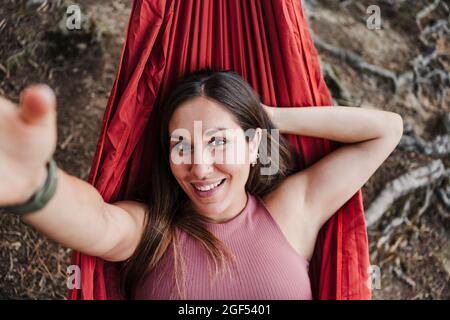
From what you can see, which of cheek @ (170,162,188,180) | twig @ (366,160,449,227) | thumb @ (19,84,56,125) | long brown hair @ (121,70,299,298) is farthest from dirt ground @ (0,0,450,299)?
thumb @ (19,84,56,125)

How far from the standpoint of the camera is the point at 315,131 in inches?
52.6

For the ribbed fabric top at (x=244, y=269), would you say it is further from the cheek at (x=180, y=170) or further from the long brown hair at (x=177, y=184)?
the cheek at (x=180, y=170)

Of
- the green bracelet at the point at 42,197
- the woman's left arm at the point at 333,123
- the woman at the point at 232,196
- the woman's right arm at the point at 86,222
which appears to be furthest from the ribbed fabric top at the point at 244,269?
the green bracelet at the point at 42,197

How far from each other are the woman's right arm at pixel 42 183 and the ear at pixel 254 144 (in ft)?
1.08

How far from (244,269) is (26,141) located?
2.15 ft

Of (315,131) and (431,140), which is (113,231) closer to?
(315,131)

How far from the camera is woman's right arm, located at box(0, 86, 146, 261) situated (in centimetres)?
67

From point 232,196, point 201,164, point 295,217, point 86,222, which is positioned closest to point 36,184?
point 86,222

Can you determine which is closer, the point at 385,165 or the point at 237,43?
the point at 237,43

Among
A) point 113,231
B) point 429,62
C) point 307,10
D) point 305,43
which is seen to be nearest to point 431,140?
point 429,62

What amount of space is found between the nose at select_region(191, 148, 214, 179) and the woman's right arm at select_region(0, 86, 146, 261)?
0.18 m

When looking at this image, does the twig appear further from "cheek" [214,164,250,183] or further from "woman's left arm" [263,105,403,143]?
"cheek" [214,164,250,183]

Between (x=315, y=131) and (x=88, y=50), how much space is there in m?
1.68
